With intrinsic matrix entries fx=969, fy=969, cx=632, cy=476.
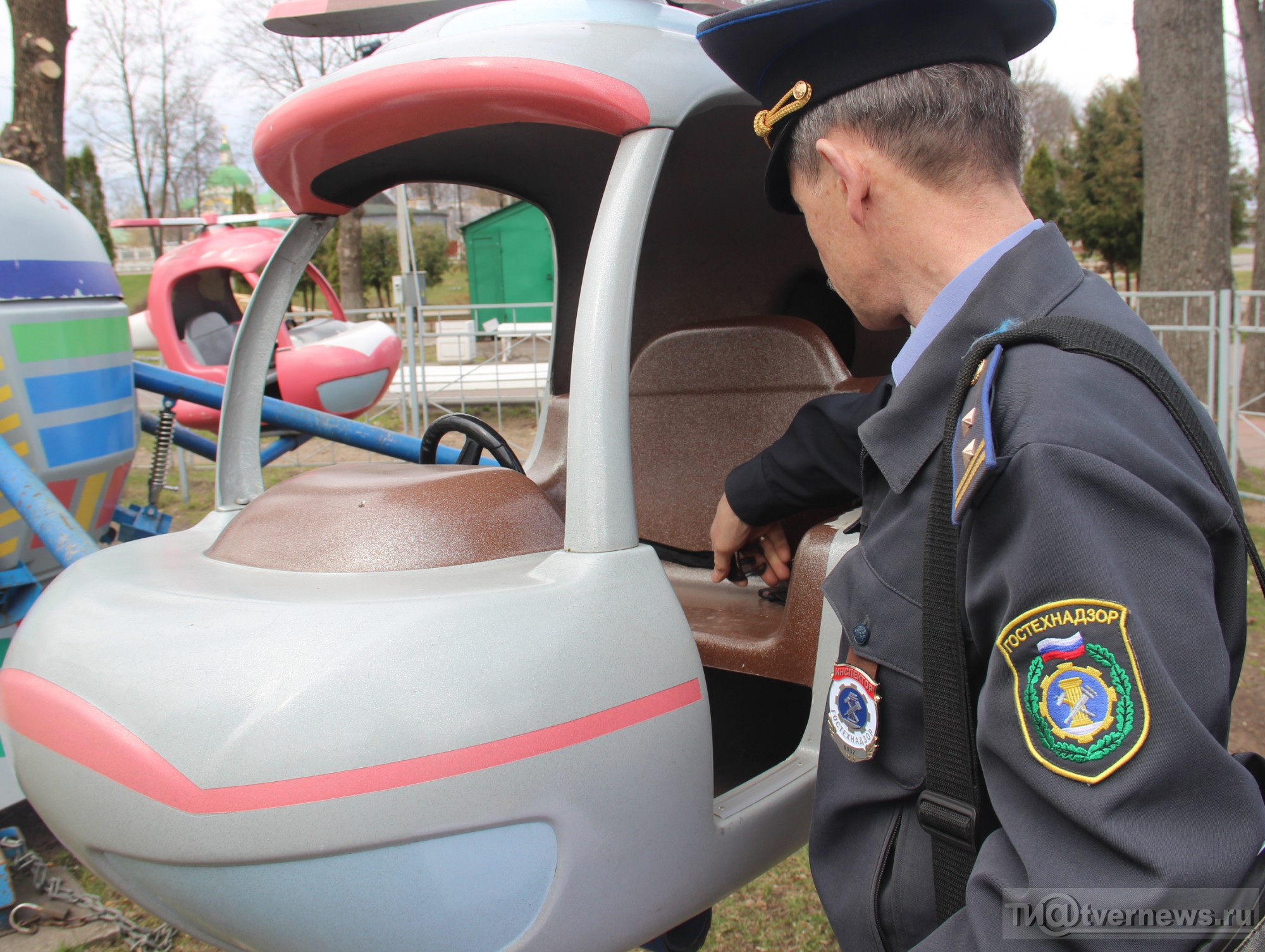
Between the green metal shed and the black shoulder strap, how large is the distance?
62.0 feet

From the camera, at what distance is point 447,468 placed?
5.56 feet

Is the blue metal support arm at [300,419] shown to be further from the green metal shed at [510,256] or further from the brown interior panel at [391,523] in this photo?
the green metal shed at [510,256]

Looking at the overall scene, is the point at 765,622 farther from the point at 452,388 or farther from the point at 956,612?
the point at 452,388

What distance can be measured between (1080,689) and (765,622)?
4.52 ft

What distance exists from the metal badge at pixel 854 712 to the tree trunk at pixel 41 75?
6.94 m

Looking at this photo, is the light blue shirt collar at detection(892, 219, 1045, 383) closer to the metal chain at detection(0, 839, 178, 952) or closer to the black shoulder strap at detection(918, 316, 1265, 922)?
the black shoulder strap at detection(918, 316, 1265, 922)

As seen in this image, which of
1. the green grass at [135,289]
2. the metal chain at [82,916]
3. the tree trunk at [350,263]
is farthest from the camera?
the green grass at [135,289]

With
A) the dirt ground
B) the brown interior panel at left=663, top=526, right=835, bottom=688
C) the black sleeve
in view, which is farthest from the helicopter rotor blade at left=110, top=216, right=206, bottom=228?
the black sleeve

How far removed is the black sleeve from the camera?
5.26ft

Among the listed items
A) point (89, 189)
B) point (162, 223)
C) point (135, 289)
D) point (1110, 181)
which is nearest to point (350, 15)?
point (162, 223)

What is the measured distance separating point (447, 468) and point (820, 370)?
3.32ft

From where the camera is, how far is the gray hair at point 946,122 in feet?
3.27

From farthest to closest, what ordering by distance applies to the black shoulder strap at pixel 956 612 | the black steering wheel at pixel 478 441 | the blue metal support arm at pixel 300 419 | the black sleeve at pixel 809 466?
the blue metal support arm at pixel 300 419 < the black steering wheel at pixel 478 441 < the black sleeve at pixel 809 466 < the black shoulder strap at pixel 956 612

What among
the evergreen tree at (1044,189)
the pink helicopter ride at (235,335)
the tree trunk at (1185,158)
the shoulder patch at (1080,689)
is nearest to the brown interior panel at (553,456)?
the shoulder patch at (1080,689)
